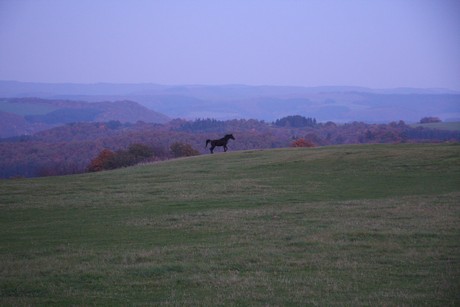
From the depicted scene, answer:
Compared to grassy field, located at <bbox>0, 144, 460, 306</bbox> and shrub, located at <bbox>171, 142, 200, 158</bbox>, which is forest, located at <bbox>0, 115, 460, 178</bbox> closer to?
shrub, located at <bbox>171, 142, 200, 158</bbox>

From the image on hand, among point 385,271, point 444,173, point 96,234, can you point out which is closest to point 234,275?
point 385,271

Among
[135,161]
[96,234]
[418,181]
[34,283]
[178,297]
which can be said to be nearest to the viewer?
[178,297]

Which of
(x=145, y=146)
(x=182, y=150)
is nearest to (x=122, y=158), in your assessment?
(x=145, y=146)

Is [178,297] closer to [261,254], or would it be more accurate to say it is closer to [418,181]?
[261,254]

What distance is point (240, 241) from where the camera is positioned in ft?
52.4

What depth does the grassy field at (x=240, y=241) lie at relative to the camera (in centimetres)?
1078

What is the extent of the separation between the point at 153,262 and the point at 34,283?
299 cm

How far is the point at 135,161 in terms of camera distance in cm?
7362

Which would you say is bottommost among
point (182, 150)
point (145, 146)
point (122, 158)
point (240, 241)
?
point (122, 158)

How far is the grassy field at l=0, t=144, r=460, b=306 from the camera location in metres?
10.8

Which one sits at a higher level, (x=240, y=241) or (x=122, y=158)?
(x=240, y=241)

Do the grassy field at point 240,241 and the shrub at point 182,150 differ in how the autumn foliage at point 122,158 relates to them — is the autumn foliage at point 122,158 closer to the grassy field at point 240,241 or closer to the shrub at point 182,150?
the shrub at point 182,150

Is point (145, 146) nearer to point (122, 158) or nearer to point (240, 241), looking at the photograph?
point (122, 158)

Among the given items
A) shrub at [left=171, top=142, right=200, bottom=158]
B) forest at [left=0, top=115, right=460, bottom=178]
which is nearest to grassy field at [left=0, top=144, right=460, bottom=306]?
shrub at [left=171, top=142, right=200, bottom=158]
